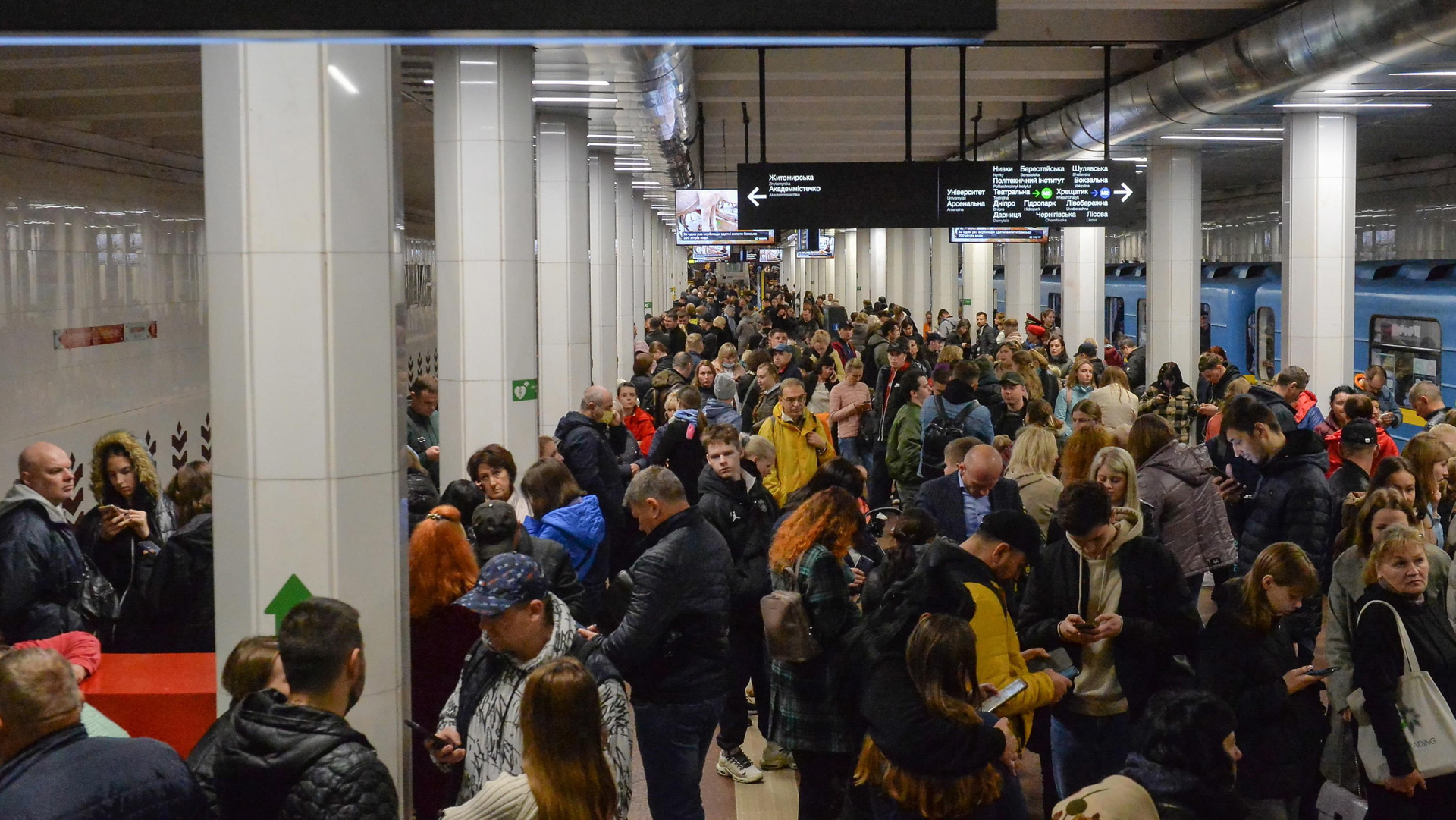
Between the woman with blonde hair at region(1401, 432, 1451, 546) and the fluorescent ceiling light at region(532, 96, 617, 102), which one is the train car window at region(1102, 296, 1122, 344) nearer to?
the fluorescent ceiling light at region(532, 96, 617, 102)

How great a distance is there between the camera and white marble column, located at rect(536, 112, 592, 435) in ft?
46.5

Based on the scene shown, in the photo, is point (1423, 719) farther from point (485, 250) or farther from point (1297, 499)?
point (485, 250)

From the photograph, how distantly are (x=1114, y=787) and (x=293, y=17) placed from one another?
2.62 metres

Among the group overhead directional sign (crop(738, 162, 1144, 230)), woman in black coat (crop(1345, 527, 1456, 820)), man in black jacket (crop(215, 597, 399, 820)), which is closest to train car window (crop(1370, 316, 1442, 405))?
overhead directional sign (crop(738, 162, 1144, 230))

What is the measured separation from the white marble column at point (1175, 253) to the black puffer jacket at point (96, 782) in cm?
1739

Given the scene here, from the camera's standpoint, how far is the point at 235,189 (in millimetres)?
4875

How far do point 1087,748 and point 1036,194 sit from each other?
8.56m

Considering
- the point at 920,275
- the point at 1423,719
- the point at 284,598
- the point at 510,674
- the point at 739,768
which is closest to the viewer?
the point at 510,674

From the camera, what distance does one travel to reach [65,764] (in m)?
3.11

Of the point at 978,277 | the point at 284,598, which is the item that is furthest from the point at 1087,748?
the point at 978,277

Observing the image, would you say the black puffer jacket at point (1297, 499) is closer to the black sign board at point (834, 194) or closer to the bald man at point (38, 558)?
the bald man at point (38, 558)

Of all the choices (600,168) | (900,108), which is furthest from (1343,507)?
(600,168)

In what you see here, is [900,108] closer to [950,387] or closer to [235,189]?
[950,387]

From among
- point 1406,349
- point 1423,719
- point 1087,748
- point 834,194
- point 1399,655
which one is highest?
point 834,194
